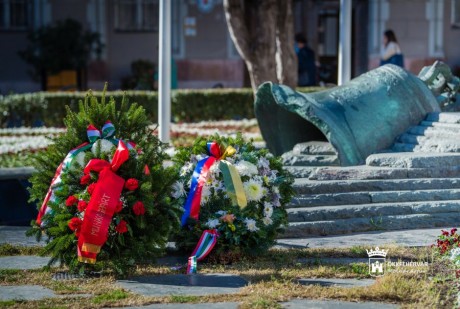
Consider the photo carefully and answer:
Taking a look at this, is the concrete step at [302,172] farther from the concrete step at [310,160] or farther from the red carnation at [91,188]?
the red carnation at [91,188]

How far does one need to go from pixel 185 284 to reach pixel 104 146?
127cm

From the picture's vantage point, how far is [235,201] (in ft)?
28.5

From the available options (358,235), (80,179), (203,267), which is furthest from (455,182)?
(80,179)

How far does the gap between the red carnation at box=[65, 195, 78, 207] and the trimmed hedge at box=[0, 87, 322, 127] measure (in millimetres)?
11245

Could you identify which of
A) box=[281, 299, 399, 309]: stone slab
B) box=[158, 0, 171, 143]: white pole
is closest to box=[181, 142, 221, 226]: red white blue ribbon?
box=[281, 299, 399, 309]: stone slab

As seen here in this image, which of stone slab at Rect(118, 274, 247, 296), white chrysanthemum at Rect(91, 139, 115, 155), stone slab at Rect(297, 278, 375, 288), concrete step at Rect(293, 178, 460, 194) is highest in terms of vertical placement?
white chrysanthemum at Rect(91, 139, 115, 155)

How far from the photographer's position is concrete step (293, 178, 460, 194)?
34.2 feet

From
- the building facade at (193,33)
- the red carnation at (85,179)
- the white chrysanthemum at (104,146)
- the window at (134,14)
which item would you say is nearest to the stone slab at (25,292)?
the red carnation at (85,179)

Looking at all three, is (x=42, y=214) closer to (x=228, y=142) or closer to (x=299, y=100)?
(x=228, y=142)

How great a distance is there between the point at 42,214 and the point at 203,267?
1.26 m

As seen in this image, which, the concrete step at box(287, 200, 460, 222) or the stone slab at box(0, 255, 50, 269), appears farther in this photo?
the concrete step at box(287, 200, 460, 222)

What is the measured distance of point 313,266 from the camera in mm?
8289

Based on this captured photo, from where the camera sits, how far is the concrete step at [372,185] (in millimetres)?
10414

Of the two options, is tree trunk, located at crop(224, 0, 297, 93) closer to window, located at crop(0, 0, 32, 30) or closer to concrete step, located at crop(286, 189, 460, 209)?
concrete step, located at crop(286, 189, 460, 209)
